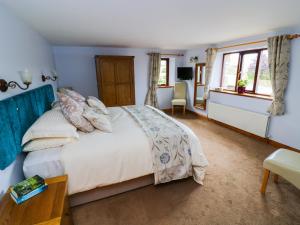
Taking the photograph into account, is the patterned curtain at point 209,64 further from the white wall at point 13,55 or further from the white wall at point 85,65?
the white wall at point 13,55

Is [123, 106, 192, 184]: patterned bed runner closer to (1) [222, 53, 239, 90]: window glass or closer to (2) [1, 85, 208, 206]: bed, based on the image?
(2) [1, 85, 208, 206]: bed

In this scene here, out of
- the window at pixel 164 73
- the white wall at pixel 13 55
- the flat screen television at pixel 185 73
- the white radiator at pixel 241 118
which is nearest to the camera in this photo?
the white wall at pixel 13 55

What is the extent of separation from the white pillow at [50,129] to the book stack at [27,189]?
43cm

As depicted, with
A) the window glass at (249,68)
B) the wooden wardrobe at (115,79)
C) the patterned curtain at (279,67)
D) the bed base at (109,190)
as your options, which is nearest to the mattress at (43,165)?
the bed base at (109,190)

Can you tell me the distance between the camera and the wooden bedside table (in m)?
0.98

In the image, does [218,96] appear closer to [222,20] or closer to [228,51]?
[228,51]

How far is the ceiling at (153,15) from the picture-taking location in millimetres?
1580

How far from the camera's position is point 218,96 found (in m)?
4.24

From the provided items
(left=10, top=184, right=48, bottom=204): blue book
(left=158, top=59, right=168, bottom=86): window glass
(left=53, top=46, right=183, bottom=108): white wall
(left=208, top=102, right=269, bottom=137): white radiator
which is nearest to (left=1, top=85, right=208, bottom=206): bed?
(left=10, top=184, right=48, bottom=204): blue book

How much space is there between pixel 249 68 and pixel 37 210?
4.36 m

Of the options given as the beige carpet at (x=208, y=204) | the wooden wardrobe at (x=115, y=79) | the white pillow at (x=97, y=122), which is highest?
the wooden wardrobe at (x=115, y=79)

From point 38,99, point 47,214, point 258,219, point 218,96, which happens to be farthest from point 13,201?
point 218,96

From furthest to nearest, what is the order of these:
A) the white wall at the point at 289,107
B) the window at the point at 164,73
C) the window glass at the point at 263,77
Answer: the window at the point at 164,73
the window glass at the point at 263,77
the white wall at the point at 289,107

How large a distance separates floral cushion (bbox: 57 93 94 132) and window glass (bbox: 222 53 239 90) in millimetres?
3736
